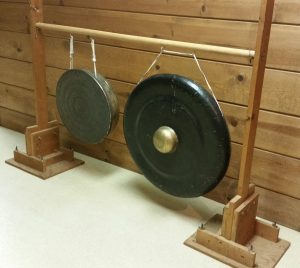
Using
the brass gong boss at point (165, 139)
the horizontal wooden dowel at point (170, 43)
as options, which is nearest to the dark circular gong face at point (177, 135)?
the brass gong boss at point (165, 139)

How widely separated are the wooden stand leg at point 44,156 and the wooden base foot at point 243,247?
2.93ft

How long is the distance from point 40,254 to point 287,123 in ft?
3.50

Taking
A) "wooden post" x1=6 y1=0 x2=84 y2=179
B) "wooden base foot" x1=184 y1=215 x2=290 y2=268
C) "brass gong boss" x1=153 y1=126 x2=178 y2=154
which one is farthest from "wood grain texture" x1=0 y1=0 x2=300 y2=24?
"wooden base foot" x1=184 y1=215 x2=290 y2=268

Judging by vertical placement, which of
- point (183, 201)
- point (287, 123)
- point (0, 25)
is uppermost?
point (0, 25)

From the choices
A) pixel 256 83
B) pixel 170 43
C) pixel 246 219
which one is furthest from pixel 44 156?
pixel 256 83

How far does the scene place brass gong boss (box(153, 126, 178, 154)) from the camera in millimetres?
1642

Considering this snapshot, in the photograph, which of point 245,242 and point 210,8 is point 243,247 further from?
point 210,8

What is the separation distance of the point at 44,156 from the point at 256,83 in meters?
1.27

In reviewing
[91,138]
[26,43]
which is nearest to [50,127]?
[91,138]

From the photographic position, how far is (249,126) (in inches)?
57.1

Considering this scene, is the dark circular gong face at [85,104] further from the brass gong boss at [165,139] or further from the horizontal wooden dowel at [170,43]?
the brass gong boss at [165,139]

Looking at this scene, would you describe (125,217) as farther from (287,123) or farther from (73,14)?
(73,14)

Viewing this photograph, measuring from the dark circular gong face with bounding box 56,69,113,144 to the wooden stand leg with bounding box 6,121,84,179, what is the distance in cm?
16

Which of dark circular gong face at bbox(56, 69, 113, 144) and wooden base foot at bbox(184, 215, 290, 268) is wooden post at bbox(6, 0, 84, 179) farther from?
wooden base foot at bbox(184, 215, 290, 268)
